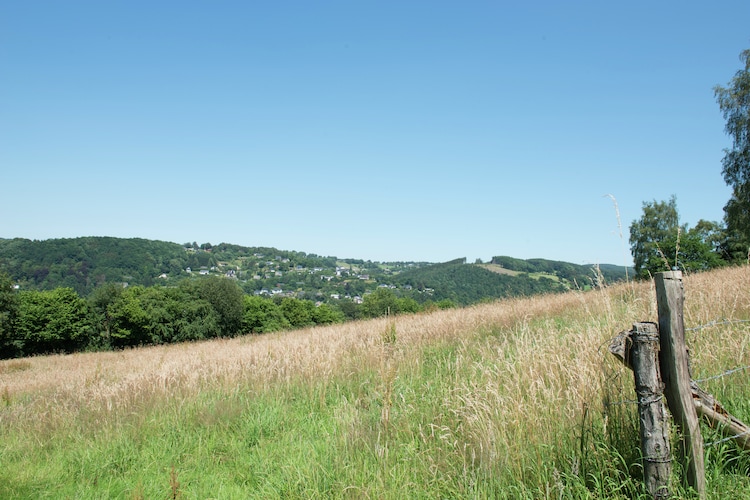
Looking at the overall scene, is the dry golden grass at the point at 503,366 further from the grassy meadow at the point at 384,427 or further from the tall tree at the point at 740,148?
the tall tree at the point at 740,148

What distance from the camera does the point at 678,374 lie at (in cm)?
244

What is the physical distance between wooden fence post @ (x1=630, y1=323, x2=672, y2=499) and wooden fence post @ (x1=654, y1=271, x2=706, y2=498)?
82 mm

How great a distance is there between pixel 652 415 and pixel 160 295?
196 feet

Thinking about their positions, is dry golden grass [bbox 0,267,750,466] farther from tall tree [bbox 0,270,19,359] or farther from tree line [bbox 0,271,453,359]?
tall tree [bbox 0,270,19,359]

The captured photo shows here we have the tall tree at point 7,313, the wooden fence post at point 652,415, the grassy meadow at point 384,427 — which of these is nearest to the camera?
the wooden fence post at point 652,415

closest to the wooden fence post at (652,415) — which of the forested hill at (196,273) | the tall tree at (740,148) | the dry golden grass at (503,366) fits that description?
the dry golden grass at (503,366)

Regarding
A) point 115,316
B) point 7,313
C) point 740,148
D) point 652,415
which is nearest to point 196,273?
point 115,316

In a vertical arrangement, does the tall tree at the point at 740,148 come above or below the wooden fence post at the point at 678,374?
above

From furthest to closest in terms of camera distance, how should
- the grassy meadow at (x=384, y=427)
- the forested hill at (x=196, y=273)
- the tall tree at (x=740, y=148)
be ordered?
the forested hill at (x=196, y=273) < the tall tree at (x=740, y=148) < the grassy meadow at (x=384, y=427)

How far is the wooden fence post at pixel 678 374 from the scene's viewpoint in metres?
2.43

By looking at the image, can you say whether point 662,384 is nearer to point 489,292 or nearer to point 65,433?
point 65,433

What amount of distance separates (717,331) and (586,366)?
235cm

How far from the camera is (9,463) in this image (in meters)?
5.23

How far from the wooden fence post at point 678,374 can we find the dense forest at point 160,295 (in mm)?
2649
